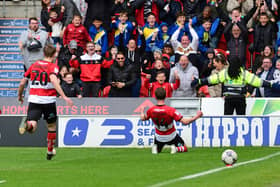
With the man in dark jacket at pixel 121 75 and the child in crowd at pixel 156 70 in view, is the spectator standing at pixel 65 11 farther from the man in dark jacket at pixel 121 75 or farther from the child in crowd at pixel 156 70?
the child in crowd at pixel 156 70

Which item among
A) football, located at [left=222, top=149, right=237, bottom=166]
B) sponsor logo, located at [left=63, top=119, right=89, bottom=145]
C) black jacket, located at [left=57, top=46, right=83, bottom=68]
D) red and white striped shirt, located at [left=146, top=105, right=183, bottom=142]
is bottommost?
sponsor logo, located at [left=63, top=119, right=89, bottom=145]

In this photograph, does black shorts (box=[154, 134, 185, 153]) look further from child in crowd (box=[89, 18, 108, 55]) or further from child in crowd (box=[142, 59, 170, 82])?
child in crowd (box=[89, 18, 108, 55])

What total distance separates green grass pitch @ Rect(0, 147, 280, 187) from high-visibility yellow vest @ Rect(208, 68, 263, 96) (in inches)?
62.0

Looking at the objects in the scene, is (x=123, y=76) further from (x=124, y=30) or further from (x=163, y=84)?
(x=124, y=30)

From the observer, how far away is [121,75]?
75.4 feet

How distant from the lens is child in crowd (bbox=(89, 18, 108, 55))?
81.7 feet

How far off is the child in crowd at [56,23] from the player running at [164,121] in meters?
9.30

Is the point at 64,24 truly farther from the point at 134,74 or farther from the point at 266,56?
the point at 266,56

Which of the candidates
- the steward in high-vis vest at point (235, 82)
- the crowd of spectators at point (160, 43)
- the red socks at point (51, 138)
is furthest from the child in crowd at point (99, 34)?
the red socks at point (51, 138)

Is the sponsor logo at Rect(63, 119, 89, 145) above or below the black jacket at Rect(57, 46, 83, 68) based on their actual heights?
below

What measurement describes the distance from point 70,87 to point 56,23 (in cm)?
345

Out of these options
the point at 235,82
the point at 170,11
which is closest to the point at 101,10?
the point at 170,11

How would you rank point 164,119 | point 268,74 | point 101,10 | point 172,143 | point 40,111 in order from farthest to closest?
point 101,10, point 268,74, point 172,143, point 164,119, point 40,111

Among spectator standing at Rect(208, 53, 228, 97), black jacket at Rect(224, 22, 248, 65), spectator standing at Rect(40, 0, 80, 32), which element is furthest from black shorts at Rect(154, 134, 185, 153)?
spectator standing at Rect(40, 0, 80, 32)
